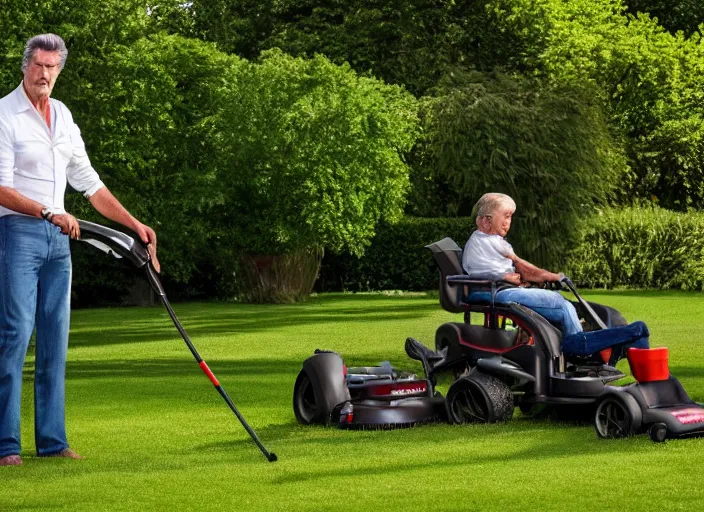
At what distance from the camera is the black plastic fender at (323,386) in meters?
10.2

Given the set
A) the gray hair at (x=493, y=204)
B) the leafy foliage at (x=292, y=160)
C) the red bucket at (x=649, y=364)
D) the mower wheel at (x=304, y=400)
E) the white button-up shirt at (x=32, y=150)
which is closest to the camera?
the white button-up shirt at (x=32, y=150)

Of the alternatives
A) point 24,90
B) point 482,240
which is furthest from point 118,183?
point 24,90

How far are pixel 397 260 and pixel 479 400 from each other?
29.2m

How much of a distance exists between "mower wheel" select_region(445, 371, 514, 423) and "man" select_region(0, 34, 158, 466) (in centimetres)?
269

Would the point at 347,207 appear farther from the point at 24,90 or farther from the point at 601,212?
the point at 24,90

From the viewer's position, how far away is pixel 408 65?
45.5 m

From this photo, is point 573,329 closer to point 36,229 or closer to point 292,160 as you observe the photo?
point 36,229

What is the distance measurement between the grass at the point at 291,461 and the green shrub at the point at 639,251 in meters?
22.1

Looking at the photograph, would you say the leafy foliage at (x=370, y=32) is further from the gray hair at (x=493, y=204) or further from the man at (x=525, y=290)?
the man at (x=525, y=290)

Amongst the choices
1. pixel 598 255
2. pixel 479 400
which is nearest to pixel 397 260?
pixel 598 255

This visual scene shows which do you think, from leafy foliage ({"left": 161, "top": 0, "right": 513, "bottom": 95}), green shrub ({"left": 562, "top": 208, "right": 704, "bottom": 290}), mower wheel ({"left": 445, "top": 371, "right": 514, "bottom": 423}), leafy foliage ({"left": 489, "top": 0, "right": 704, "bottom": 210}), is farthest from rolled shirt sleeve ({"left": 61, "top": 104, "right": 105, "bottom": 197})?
leafy foliage ({"left": 489, "top": 0, "right": 704, "bottom": 210})

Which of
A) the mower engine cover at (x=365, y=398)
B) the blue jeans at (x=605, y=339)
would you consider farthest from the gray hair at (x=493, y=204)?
the mower engine cover at (x=365, y=398)

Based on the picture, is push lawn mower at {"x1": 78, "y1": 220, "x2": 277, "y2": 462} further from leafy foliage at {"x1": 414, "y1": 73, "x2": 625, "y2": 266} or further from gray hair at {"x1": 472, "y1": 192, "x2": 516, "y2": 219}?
leafy foliage at {"x1": 414, "y1": 73, "x2": 625, "y2": 266}

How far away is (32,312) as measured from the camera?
27.1 feet
